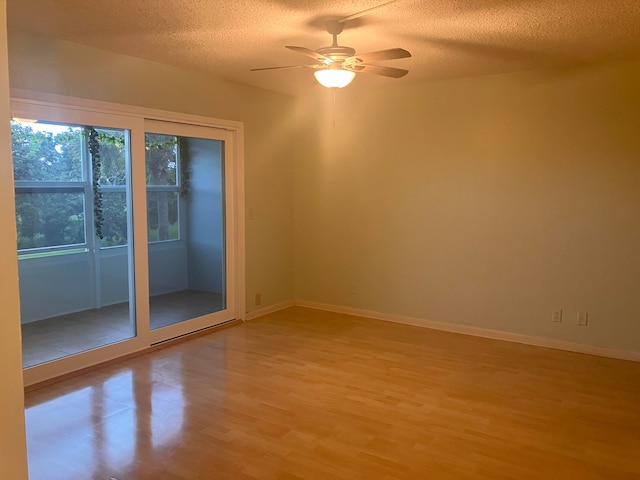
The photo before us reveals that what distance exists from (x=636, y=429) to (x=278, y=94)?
14.9 ft

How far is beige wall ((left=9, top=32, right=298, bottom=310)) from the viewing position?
3645mm

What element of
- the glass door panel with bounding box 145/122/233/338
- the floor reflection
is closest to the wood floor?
the floor reflection

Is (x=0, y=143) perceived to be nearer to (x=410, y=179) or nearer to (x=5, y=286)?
(x=5, y=286)

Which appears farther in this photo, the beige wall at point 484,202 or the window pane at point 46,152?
the beige wall at point 484,202

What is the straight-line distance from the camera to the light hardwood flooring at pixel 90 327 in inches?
152

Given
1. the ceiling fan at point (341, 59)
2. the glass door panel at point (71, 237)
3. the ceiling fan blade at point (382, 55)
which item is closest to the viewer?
the ceiling fan blade at point (382, 55)

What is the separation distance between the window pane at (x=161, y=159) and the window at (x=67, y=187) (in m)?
0.28

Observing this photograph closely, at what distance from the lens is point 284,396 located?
141 inches

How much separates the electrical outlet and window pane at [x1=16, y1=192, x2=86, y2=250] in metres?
4.33

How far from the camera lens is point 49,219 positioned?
12.6 ft

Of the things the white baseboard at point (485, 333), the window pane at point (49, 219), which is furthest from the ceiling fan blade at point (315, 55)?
the white baseboard at point (485, 333)

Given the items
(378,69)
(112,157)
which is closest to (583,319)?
Answer: (378,69)

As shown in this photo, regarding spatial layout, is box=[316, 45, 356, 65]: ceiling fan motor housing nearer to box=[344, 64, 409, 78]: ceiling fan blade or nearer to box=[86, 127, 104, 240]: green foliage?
box=[344, 64, 409, 78]: ceiling fan blade

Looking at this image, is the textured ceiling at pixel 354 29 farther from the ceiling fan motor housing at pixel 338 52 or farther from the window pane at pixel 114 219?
the window pane at pixel 114 219
